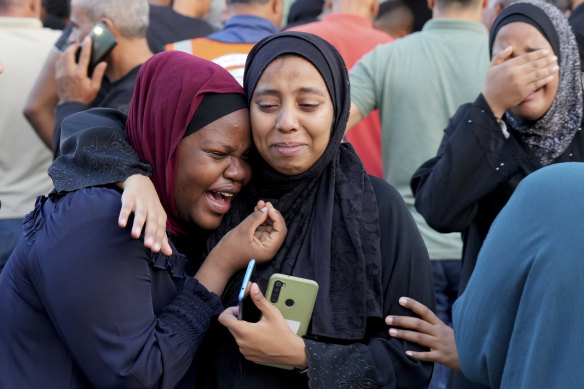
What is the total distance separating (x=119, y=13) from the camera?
373cm

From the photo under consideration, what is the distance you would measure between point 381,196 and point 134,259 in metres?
0.81

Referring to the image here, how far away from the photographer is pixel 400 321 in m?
2.19

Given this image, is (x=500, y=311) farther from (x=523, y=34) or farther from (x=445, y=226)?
(x=523, y=34)

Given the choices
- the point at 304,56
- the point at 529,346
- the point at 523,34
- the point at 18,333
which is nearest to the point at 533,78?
the point at 523,34

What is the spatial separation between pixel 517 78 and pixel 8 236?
243 cm

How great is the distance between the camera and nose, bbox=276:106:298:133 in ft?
7.23

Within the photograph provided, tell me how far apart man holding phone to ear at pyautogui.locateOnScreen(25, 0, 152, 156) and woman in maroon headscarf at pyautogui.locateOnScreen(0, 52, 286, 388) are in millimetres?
1190

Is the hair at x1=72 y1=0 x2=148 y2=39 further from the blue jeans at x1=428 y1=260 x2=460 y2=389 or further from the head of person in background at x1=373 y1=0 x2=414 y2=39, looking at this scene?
the head of person in background at x1=373 y1=0 x2=414 y2=39

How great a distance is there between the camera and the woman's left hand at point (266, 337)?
199 cm

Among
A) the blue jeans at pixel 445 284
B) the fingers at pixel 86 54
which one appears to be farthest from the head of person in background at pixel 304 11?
the blue jeans at pixel 445 284

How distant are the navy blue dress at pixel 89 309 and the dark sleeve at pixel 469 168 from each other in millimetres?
1018

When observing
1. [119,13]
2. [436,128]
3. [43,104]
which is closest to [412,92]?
[436,128]

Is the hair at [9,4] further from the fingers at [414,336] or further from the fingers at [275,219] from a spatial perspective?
the fingers at [414,336]

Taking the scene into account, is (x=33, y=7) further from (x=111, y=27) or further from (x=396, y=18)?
(x=396, y=18)
